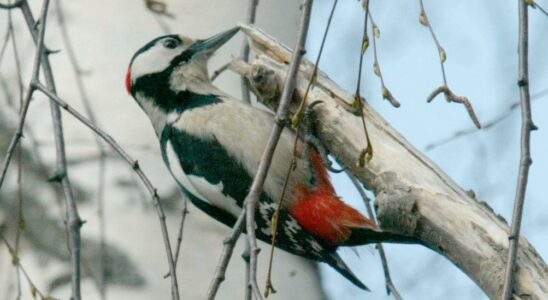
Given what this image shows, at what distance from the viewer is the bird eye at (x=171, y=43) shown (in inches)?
126

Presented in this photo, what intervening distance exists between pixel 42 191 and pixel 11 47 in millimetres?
387

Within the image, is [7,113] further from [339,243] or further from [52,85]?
[339,243]

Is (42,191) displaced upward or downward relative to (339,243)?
downward

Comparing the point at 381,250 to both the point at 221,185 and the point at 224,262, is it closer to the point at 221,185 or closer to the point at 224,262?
the point at 221,185

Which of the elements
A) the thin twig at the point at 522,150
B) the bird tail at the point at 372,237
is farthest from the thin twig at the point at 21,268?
the thin twig at the point at 522,150

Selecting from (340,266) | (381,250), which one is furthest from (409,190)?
(340,266)

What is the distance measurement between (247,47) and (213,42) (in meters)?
0.10

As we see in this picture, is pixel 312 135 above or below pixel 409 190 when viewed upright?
below

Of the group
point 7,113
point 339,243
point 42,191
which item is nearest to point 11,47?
point 7,113

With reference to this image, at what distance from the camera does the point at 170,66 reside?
348 centimetres

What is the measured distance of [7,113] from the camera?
119 inches

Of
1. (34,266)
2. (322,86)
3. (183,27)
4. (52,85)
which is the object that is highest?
(322,86)

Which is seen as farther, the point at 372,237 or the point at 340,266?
the point at 340,266

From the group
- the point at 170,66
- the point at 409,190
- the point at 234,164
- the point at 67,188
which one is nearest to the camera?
the point at 67,188
